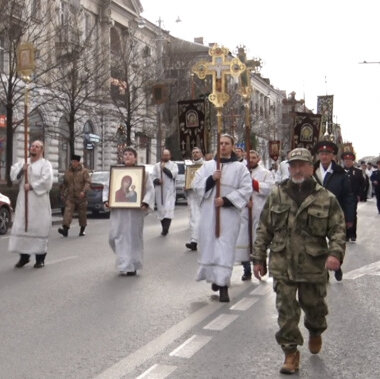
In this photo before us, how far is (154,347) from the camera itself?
18.9ft

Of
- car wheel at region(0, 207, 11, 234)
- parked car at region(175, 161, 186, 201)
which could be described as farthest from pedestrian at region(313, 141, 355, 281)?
parked car at region(175, 161, 186, 201)

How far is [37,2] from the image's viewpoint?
2492 centimetres

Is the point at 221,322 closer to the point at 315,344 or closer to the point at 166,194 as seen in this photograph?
the point at 315,344

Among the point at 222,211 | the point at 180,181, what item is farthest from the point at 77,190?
the point at 180,181

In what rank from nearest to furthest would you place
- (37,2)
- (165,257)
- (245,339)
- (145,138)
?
(245,339), (165,257), (37,2), (145,138)

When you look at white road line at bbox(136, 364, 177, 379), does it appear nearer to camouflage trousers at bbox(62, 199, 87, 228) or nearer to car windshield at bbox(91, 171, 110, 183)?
camouflage trousers at bbox(62, 199, 87, 228)

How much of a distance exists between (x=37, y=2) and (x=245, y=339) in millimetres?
21310

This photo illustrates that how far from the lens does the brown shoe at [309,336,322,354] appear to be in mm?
5414

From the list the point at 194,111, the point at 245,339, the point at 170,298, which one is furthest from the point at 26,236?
the point at 194,111

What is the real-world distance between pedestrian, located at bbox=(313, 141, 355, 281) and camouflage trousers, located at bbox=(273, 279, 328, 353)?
387 centimetres

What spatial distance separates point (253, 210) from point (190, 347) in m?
4.44

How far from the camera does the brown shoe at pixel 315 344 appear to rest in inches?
213

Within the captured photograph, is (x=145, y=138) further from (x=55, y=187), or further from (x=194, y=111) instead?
(x=194, y=111)

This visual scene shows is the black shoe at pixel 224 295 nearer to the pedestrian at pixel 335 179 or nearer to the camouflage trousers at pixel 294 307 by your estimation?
the pedestrian at pixel 335 179
